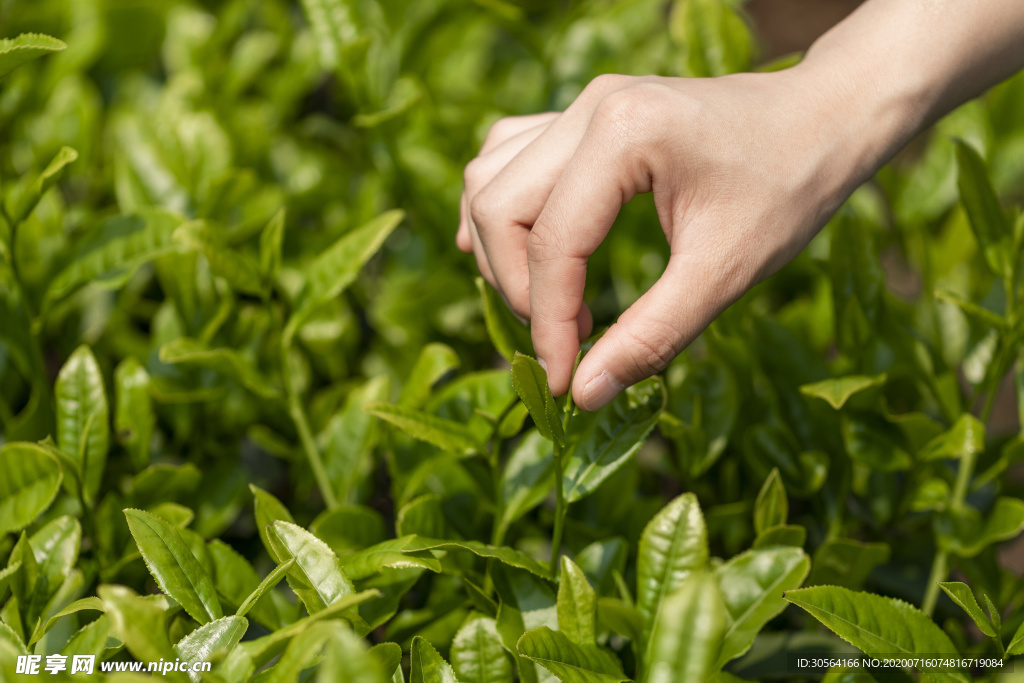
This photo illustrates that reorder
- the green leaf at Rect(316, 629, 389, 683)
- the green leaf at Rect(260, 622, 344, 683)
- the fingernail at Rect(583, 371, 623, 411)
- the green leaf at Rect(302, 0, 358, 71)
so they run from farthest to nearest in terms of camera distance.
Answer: the green leaf at Rect(302, 0, 358, 71) → the fingernail at Rect(583, 371, 623, 411) → the green leaf at Rect(260, 622, 344, 683) → the green leaf at Rect(316, 629, 389, 683)

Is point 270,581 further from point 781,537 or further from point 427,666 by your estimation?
point 781,537

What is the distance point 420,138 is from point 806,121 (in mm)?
688

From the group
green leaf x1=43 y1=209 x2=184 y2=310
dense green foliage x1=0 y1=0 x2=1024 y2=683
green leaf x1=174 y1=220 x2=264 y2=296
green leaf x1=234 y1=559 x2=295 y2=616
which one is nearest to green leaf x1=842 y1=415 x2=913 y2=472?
dense green foliage x1=0 y1=0 x2=1024 y2=683

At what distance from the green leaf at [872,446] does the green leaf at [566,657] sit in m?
0.50

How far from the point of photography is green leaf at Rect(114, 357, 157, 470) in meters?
1.13

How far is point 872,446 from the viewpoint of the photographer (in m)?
1.10

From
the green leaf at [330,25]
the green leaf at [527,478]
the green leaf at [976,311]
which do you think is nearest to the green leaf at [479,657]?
the green leaf at [527,478]

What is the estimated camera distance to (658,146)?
845 mm

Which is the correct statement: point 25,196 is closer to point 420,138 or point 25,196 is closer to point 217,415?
point 217,415

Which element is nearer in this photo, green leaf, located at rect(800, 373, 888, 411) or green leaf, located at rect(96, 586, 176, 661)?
green leaf, located at rect(96, 586, 176, 661)

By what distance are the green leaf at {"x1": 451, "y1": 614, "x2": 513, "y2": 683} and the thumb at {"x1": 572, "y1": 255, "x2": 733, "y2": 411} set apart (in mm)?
302

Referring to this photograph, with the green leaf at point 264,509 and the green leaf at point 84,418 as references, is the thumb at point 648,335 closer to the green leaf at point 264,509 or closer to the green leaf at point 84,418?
the green leaf at point 264,509

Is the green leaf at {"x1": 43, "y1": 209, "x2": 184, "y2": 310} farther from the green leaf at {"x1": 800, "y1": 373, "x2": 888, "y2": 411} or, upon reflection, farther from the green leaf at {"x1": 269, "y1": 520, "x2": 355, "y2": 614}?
the green leaf at {"x1": 800, "y1": 373, "x2": 888, "y2": 411}

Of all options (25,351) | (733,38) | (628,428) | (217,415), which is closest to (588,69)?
(733,38)
